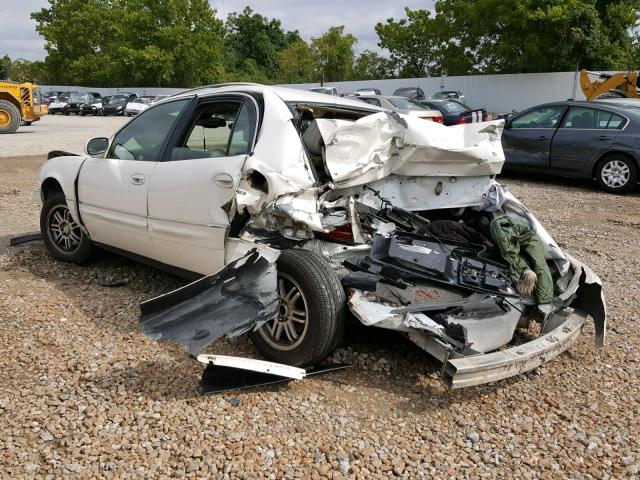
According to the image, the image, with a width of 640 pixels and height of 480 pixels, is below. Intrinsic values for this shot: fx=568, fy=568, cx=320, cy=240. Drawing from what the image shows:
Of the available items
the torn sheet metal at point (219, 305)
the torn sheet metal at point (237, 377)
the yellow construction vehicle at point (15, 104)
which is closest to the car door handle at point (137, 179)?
the torn sheet metal at point (219, 305)

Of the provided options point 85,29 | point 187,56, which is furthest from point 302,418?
point 85,29

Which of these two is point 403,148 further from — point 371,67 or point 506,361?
point 371,67

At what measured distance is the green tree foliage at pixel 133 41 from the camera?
53812mm

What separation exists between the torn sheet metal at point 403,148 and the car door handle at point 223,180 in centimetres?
64

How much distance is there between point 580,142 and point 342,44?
51744mm

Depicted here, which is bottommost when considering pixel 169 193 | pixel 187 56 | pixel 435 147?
Result: pixel 169 193

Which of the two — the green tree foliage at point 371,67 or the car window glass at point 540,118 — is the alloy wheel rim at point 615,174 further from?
the green tree foliage at point 371,67

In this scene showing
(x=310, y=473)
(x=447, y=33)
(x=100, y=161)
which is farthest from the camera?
(x=447, y=33)

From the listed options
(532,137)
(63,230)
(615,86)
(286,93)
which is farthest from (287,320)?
(615,86)

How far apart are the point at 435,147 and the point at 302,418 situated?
2018 mm

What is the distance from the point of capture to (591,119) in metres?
9.82

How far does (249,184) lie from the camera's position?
12.1 feet

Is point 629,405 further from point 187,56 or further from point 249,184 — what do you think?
point 187,56

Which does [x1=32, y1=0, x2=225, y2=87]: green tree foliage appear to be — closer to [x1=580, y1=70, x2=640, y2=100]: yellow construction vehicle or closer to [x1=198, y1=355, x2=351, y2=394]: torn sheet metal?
[x1=580, y1=70, x2=640, y2=100]: yellow construction vehicle
